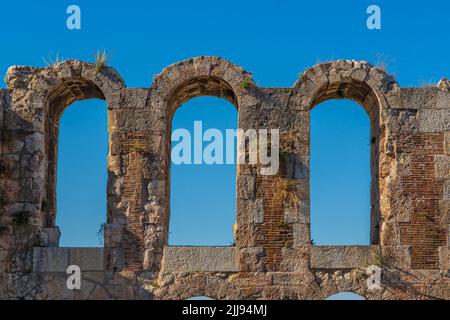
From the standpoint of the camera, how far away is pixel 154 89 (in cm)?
1514

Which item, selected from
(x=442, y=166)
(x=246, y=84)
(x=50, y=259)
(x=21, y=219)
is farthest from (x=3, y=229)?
(x=442, y=166)

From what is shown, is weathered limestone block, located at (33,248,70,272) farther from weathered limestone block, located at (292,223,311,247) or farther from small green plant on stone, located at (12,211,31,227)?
weathered limestone block, located at (292,223,311,247)

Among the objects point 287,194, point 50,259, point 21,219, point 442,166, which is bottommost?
point 50,259

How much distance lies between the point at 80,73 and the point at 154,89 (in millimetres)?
1425

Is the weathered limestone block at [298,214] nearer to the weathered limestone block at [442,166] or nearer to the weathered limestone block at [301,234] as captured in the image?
the weathered limestone block at [301,234]

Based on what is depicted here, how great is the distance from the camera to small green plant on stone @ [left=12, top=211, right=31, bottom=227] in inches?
579

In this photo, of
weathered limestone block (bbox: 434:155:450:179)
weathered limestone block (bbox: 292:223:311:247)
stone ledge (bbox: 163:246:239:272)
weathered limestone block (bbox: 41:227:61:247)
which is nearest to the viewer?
stone ledge (bbox: 163:246:239:272)

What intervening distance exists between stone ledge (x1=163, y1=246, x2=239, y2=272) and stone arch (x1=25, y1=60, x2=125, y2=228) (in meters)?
2.48

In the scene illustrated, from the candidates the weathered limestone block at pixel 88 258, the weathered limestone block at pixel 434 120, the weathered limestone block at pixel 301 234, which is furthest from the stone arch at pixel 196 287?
the weathered limestone block at pixel 434 120

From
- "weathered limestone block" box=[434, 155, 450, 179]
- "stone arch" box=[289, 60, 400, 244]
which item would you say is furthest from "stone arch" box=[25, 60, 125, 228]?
"weathered limestone block" box=[434, 155, 450, 179]

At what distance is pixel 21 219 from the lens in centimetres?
1472

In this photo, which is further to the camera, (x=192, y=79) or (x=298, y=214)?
(x=192, y=79)

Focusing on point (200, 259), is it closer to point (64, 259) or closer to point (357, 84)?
point (64, 259)

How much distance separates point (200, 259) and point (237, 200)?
1253mm
